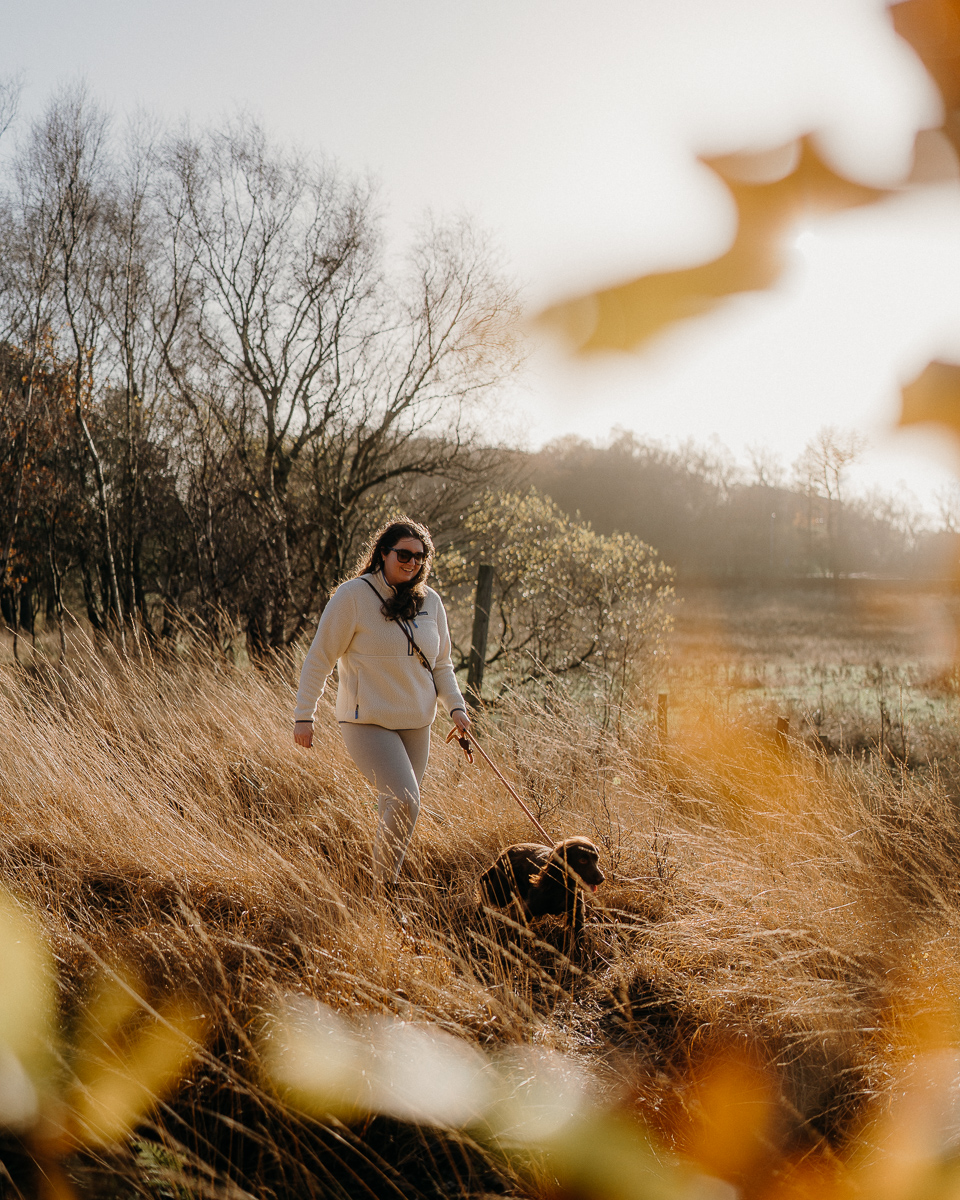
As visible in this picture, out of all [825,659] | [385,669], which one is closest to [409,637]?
[385,669]

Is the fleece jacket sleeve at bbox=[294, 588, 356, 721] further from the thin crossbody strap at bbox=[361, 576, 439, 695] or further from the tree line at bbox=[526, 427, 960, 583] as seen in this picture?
the tree line at bbox=[526, 427, 960, 583]

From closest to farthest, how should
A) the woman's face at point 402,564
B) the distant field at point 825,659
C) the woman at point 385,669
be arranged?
the woman at point 385,669 → the woman's face at point 402,564 → the distant field at point 825,659

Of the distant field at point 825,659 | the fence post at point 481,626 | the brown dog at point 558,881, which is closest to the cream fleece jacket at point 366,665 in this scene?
the brown dog at point 558,881

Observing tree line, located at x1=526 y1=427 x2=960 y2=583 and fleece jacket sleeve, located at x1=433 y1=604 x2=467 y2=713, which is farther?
tree line, located at x1=526 y1=427 x2=960 y2=583

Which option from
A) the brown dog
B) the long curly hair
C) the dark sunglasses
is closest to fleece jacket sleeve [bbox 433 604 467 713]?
the long curly hair

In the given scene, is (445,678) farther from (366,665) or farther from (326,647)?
(326,647)

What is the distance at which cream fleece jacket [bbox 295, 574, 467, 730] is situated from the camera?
3.56m

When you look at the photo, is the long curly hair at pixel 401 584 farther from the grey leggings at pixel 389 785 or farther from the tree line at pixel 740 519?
the tree line at pixel 740 519

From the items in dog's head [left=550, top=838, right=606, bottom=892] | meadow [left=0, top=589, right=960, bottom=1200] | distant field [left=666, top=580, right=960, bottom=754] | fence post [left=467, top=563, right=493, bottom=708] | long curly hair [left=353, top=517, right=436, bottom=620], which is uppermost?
long curly hair [left=353, top=517, right=436, bottom=620]

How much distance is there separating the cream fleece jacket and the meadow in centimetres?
65

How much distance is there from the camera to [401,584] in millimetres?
3674

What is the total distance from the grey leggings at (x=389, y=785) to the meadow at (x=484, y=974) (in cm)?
14

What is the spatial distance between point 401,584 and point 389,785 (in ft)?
2.96

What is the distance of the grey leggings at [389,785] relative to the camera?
11.1 ft
